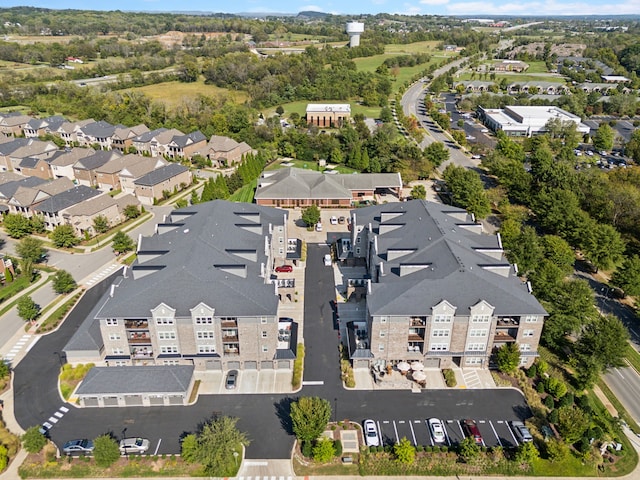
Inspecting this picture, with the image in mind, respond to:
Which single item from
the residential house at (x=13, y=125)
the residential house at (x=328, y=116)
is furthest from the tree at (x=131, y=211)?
the residential house at (x=328, y=116)

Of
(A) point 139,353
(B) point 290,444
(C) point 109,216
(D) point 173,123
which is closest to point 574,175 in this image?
(B) point 290,444

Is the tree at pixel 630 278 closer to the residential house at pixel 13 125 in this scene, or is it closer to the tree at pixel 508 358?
the tree at pixel 508 358

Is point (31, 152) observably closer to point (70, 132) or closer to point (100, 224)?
point (70, 132)

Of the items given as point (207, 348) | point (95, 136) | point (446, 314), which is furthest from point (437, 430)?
point (95, 136)

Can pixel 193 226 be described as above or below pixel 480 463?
above

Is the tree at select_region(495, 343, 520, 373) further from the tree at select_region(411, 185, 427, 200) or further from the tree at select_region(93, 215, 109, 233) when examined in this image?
the tree at select_region(93, 215, 109, 233)

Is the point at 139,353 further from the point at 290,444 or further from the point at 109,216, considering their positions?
the point at 109,216
